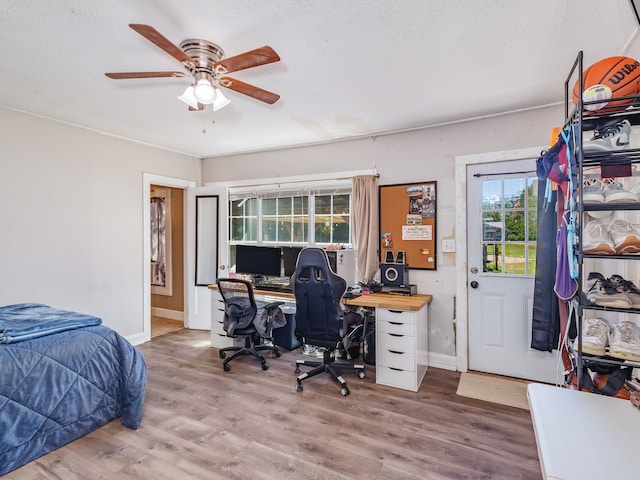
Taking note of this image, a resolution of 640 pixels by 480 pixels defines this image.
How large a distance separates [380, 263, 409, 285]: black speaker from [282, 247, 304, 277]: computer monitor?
1.04 meters

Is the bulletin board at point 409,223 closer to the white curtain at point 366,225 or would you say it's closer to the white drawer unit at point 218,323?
the white curtain at point 366,225

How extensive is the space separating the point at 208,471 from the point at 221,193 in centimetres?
347

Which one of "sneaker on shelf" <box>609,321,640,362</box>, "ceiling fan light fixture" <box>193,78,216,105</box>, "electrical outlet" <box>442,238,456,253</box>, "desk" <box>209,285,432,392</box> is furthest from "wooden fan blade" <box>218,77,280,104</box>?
"electrical outlet" <box>442,238,456,253</box>

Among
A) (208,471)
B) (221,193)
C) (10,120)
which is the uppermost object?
(10,120)

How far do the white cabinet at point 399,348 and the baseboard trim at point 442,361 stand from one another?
0.42 metres

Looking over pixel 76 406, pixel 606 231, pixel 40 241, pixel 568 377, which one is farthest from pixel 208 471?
pixel 40 241

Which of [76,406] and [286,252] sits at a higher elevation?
[286,252]

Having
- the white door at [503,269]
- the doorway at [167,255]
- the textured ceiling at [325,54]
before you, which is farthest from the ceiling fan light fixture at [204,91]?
the doorway at [167,255]

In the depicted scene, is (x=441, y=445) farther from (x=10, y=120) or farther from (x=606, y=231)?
(x=10, y=120)

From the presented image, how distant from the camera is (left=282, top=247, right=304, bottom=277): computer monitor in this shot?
3.99 metres

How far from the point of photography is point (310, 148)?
167 inches

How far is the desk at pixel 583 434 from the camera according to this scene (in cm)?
82

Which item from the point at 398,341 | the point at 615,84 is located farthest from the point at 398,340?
the point at 615,84

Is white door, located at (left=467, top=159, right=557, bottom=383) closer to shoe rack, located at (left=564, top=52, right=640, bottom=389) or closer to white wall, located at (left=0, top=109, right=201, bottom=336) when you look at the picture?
shoe rack, located at (left=564, top=52, right=640, bottom=389)
